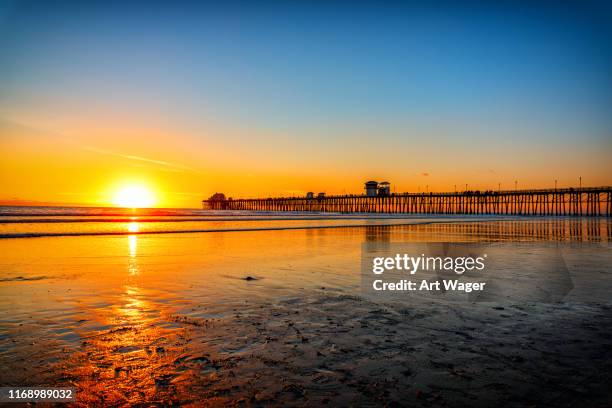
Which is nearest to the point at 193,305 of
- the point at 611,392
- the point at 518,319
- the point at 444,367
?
the point at 444,367

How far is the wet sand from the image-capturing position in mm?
3004

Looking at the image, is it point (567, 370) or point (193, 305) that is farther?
point (193, 305)

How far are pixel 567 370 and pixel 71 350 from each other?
4636 mm

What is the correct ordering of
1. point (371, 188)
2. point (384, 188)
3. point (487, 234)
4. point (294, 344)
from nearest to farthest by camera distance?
point (294, 344) → point (487, 234) → point (384, 188) → point (371, 188)

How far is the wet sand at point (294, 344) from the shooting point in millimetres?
3004

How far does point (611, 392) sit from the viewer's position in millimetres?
2934

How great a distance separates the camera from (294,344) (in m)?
4.08

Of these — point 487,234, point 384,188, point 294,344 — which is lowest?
point 487,234

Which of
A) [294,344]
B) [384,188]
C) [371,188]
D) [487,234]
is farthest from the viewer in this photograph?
[371,188]

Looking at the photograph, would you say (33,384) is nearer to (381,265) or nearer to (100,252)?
(381,265)

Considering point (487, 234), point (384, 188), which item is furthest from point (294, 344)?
point (384, 188)

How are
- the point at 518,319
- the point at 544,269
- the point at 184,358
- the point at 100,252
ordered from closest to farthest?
the point at 184,358 → the point at 518,319 → the point at 544,269 → the point at 100,252

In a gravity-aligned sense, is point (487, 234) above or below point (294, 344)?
below

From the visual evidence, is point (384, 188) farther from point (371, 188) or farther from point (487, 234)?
point (487, 234)
